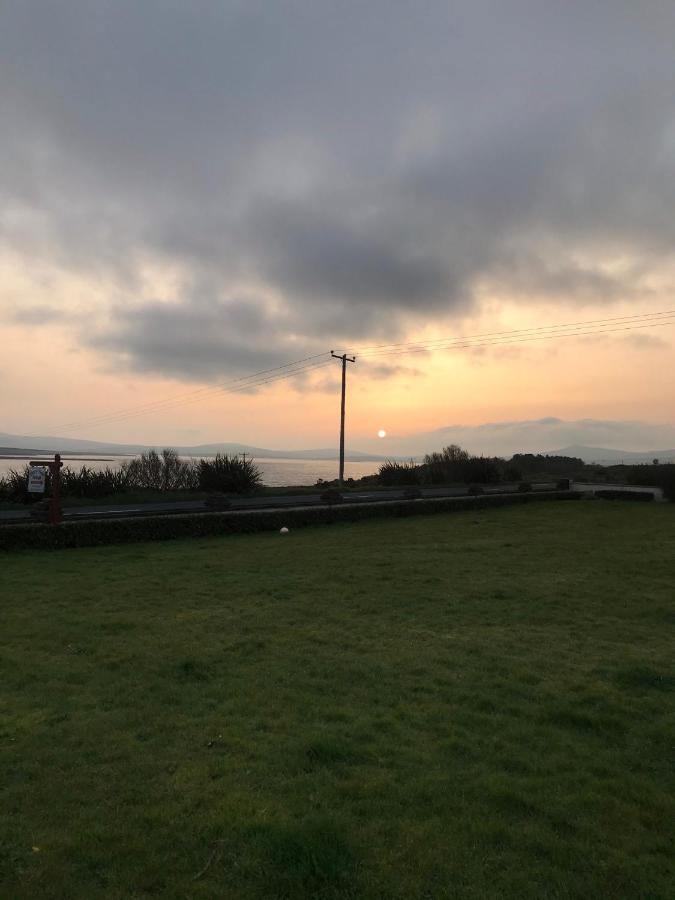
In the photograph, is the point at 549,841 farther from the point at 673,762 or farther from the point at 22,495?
the point at 22,495

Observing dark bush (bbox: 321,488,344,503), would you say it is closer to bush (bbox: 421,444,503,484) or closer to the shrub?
the shrub

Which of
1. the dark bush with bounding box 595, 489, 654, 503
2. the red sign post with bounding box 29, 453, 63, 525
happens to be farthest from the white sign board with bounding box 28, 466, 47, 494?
the dark bush with bounding box 595, 489, 654, 503

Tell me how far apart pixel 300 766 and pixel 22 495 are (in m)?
21.2

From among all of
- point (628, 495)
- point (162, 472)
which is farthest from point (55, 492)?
point (628, 495)

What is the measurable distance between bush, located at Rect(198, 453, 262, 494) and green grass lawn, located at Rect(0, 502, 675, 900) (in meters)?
20.0

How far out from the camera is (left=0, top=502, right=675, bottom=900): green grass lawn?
9.04 feet

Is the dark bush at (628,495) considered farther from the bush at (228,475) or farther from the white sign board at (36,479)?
the white sign board at (36,479)

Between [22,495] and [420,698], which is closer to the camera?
[420,698]

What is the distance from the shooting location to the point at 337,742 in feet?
13.0

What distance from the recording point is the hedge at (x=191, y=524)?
41.9ft

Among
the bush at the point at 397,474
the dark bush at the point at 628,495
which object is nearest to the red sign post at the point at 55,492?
the dark bush at the point at 628,495

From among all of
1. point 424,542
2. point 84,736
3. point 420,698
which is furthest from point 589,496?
point 84,736

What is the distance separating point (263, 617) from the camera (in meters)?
7.39

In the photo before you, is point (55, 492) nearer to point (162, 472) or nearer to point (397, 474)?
point (162, 472)
